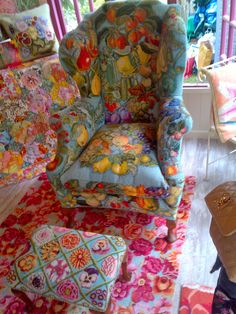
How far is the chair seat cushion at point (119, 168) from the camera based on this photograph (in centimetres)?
156

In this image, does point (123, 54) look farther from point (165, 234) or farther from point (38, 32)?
point (165, 234)

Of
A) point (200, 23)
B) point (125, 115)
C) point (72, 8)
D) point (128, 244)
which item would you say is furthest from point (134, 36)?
point (128, 244)

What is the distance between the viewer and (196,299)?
4.72ft

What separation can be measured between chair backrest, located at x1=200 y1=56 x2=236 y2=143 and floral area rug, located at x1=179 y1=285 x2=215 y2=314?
2.84 ft

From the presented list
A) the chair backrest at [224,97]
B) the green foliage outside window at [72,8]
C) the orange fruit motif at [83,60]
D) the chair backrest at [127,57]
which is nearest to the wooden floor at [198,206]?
the chair backrest at [224,97]

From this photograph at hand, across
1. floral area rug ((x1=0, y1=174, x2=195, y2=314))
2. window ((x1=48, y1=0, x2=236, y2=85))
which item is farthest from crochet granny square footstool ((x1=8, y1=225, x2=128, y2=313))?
window ((x1=48, y1=0, x2=236, y2=85))

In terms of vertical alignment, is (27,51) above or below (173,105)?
above

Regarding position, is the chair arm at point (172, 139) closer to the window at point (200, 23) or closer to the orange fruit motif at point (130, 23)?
the orange fruit motif at point (130, 23)

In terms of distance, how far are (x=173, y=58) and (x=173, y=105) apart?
26 centimetres

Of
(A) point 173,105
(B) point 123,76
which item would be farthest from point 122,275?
(B) point 123,76

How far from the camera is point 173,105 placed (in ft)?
5.44

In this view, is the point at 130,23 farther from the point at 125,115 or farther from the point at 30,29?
the point at 30,29

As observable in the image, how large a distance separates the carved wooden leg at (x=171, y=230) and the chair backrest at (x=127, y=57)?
683mm

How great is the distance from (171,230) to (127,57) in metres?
1.08
